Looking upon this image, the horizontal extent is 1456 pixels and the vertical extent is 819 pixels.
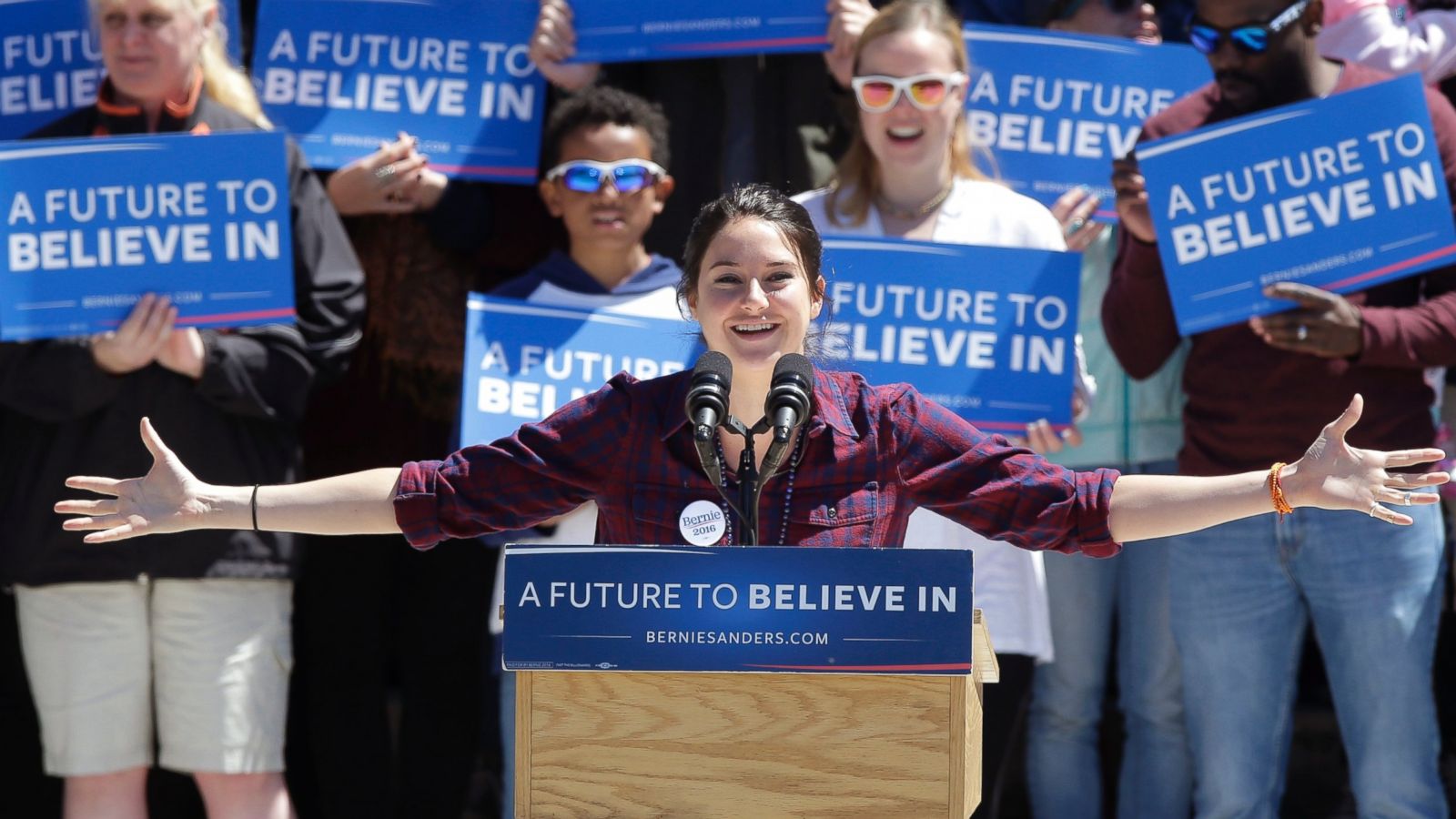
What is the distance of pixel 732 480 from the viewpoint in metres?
3.47

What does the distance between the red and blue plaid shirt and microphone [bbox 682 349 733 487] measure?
40cm

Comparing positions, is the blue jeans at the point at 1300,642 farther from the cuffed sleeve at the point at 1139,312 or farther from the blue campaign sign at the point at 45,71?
the blue campaign sign at the point at 45,71

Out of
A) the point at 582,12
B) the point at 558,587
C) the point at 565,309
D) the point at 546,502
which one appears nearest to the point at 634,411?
the point at 546,502

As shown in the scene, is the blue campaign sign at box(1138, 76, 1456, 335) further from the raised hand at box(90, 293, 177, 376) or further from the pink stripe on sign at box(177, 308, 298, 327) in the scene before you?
the raised hand at box(90, 293, 177, 376)

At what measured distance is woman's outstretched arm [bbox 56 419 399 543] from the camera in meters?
3.47

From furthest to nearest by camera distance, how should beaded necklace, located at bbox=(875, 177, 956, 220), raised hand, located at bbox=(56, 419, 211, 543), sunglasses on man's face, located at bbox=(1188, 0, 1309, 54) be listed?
beaded necklace, located at bbox=(875, 177, 956, 220) → sunglasses on man's face, located at bbox=(1188, 0, 1309, 54) → raised hand, located at bbox=(56, 419, 211, 543)

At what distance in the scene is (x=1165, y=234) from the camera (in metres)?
4.93

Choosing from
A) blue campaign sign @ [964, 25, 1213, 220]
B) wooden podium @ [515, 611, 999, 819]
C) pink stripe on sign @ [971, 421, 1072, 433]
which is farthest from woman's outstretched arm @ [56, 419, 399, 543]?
blue campaign sign @ [964, 25, 1213, 220]

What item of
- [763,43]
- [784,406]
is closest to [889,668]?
[784,406]

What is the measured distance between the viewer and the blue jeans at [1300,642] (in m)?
4.80

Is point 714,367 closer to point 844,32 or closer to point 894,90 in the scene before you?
point 894,90

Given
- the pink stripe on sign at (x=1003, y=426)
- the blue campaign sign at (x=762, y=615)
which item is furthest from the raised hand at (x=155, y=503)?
the pink stripe on sign at (x=1003, y=426)

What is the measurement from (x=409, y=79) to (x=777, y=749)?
354 centimetres

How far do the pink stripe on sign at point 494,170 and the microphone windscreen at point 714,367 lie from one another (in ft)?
9.31
